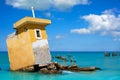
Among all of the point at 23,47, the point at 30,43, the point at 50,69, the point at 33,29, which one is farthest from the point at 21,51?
the point at 50,69

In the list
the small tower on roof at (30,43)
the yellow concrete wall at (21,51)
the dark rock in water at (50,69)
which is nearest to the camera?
the dark rock in water at (50,69)

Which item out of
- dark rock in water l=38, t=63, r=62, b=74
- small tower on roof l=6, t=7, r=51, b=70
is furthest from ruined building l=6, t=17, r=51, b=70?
dark rock in water l=38, t=63, r=62, b=74

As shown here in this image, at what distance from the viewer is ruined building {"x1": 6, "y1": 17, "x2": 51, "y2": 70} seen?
2555cm

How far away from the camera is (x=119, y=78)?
78.9ft

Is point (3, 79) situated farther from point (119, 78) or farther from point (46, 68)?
point (119, 78)

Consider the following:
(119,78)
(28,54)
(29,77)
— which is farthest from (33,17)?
(119,78)

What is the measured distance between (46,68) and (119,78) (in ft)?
23.0

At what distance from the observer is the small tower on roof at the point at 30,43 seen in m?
25.5

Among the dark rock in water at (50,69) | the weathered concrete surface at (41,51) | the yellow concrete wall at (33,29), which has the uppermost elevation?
the yellow concrete wall at (33,29)

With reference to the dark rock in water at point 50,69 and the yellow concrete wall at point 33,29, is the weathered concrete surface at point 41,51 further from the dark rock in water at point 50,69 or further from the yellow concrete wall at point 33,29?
the dark rock in water at point 50,69

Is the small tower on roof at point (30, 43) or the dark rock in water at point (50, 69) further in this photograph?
the small tower on roof at point (30, 43)

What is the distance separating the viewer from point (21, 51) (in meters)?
26.9

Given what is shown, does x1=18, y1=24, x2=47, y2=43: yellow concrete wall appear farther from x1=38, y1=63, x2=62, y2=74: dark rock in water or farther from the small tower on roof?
x1=38, y1=63, x2=62, y2=74: dark rock in water

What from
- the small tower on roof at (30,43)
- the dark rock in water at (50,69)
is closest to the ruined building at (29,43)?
the small tower on roof at (30,43)
